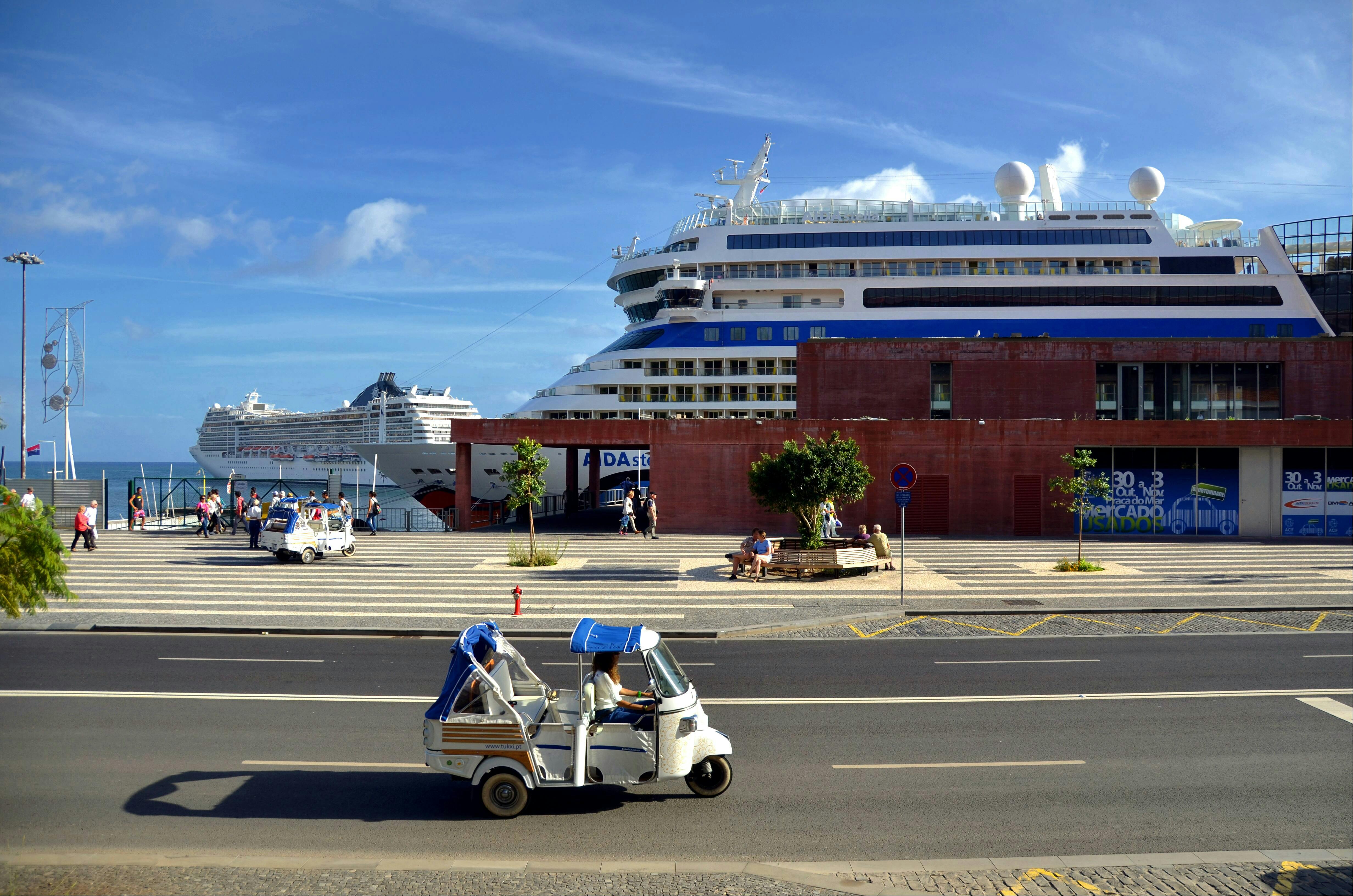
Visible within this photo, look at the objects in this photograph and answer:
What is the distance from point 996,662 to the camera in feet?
43.1

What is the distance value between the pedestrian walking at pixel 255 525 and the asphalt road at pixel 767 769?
14758 millimetres

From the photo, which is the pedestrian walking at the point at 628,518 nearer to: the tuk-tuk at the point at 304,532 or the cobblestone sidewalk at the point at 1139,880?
the tuk-tuk at the point at 304,532

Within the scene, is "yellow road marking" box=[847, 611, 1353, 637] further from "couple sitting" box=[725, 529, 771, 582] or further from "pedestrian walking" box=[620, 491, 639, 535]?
"pedestrian walking" box=[620, 491, 639, 535]

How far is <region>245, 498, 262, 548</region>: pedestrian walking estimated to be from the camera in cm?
2716

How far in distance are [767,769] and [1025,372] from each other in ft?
97.9

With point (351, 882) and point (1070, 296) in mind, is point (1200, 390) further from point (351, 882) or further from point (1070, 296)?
point (351, 882)

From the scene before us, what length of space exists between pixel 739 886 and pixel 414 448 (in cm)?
4766

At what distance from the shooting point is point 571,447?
4125cm

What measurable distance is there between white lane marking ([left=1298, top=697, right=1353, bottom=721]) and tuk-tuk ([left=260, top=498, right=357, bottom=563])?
22390 millimetres

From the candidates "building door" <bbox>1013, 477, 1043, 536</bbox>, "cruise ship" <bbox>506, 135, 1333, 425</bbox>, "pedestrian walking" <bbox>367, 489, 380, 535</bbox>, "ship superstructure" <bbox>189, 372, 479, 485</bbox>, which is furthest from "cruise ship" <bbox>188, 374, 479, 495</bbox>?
"building door" <bbox>1013, 477, 1043, 536</bbox>

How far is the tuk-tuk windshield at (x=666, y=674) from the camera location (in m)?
Result: 7.42

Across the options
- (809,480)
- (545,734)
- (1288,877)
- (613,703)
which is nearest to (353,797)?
(545,734)

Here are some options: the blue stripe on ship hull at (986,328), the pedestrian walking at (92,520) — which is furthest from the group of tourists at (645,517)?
the blue stripe on ship hull at (986,328)

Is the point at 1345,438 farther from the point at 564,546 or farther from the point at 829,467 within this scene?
the point at 564,546
